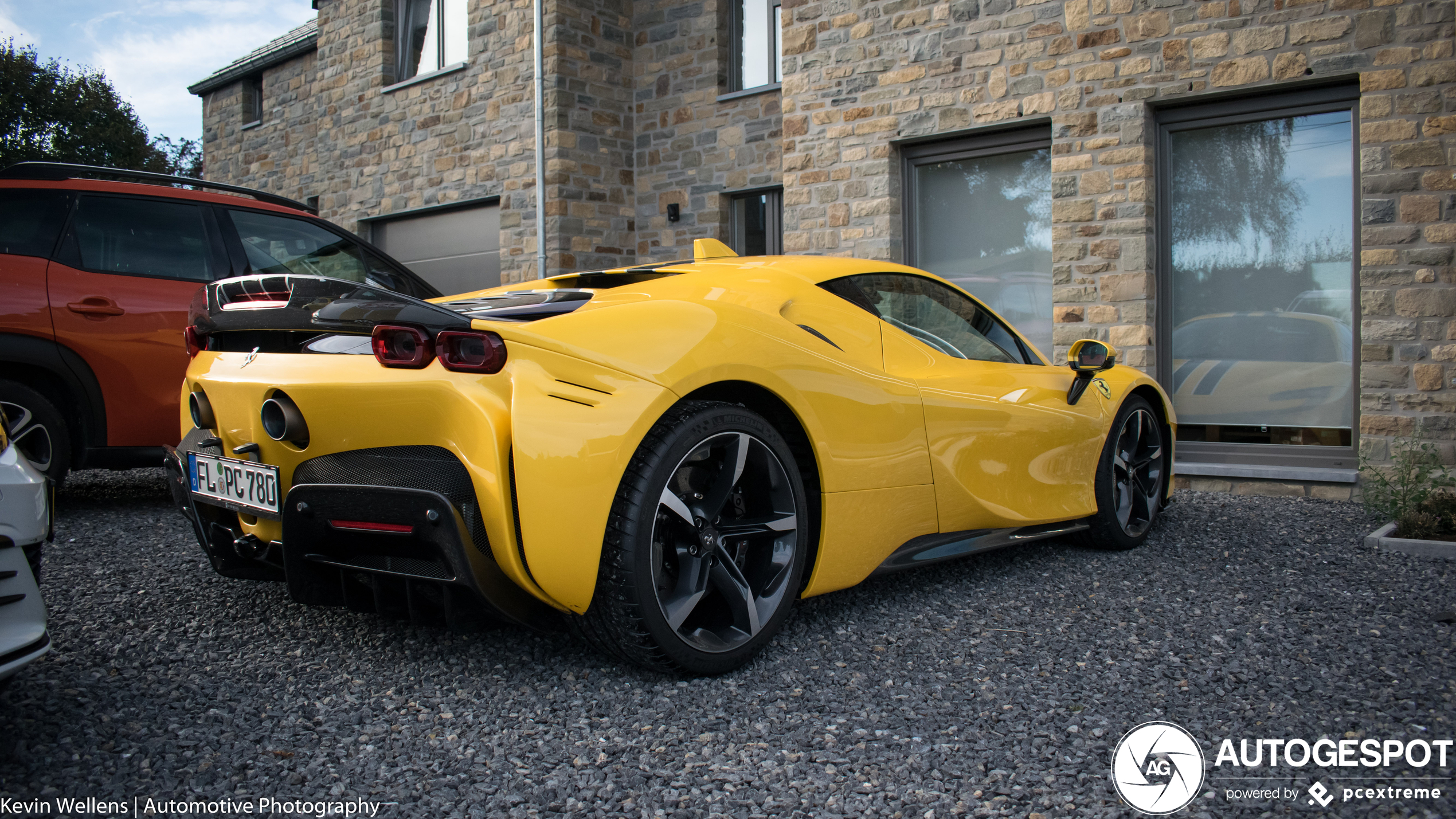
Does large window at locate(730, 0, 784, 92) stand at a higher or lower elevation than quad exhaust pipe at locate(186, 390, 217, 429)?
higher

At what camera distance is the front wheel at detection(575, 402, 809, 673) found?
2363mm

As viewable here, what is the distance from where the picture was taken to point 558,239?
402 inches

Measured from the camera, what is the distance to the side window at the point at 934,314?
3.37m

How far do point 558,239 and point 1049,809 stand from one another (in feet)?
29.7

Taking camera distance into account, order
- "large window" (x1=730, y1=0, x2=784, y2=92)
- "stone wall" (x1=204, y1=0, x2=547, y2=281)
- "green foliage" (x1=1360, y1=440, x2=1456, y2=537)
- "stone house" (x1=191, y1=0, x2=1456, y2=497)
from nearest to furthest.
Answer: "green foliage" (x1=1360, y1=440, x2=1456, y2=537) < "stone house" (x1=191, y1=0, x2=1456, y2=497) < "large window" (x1=730, y1=0, x2=784, y2=92) < "stone wall" (x1=204, y1=0, x2=547, y2=281)

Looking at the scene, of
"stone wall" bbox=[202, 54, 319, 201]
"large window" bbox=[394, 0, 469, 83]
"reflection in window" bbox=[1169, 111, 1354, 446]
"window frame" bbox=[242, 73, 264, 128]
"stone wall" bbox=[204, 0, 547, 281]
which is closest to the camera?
"reflection in window" bbox=[1169, 111, 1354, 446]

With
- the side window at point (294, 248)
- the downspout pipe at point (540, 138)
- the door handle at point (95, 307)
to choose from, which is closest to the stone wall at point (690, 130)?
the downspout pipe at point (540, 138)

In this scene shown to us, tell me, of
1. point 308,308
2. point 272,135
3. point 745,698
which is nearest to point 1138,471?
point 745,698

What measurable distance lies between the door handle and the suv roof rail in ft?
2.18

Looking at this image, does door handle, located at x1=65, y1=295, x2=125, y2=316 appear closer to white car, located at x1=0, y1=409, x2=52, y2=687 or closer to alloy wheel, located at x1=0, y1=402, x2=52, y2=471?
alloy wheel, located at x1=0, y1=402, x2=52, y2=471

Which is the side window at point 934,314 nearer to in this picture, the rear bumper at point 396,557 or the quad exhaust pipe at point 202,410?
the rear bumper at point 396,557

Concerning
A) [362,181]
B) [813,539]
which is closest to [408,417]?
Result: [813,539]

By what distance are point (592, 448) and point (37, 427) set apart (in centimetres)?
383

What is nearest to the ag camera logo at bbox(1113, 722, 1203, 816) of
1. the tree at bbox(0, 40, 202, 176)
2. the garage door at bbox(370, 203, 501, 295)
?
the garage door at bbox(370, 203, 501, 295)
